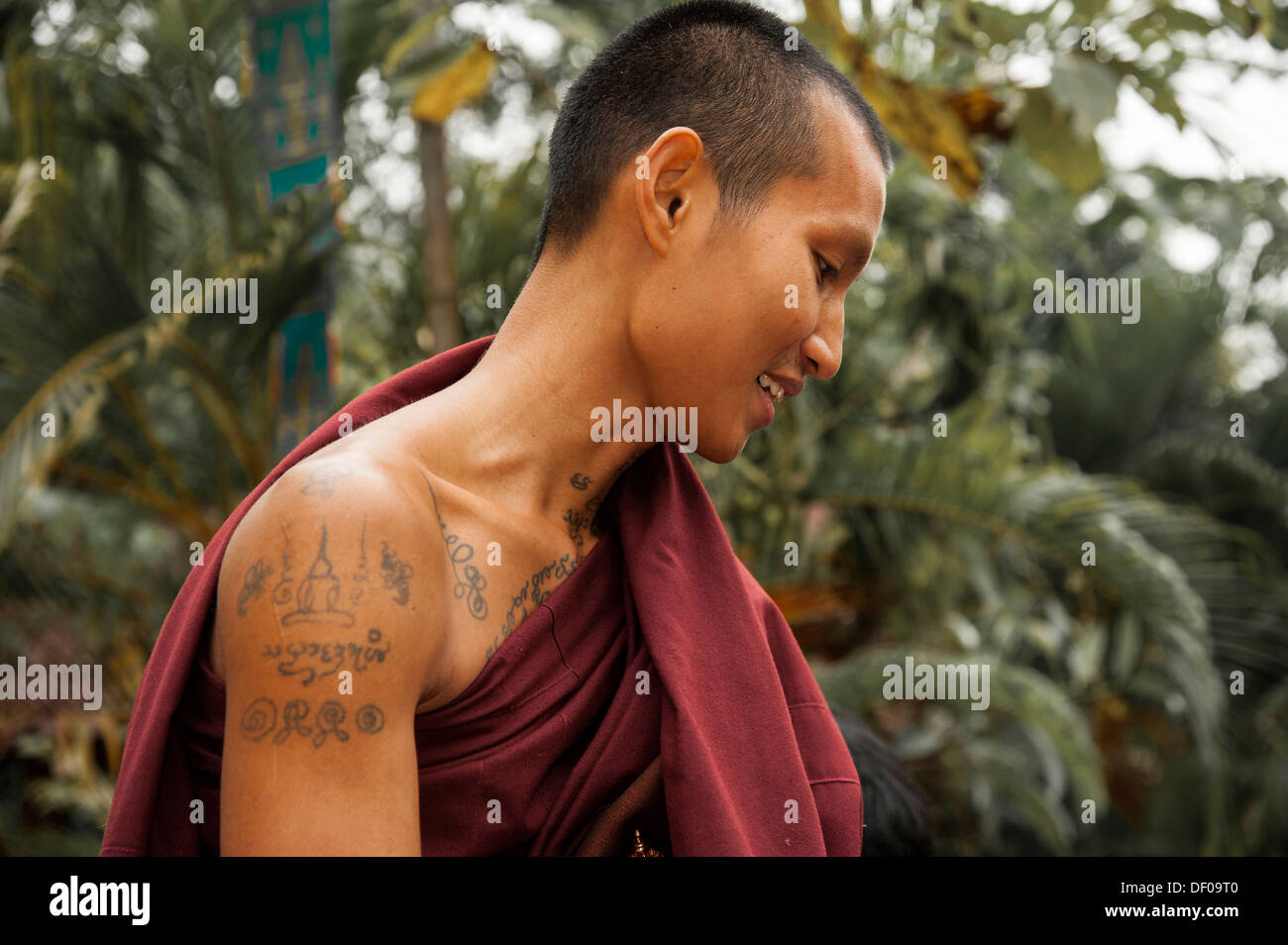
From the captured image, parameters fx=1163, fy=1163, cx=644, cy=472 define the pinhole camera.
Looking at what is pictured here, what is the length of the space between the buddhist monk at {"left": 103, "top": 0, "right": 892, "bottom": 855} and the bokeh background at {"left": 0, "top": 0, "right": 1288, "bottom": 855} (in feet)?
3.69

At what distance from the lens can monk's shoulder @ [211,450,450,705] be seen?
1155mm

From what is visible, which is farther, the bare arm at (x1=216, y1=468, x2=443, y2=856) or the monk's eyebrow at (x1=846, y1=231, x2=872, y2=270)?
the monk's eyebrow at (x1=846, y1=231, x2=872, y2=270)

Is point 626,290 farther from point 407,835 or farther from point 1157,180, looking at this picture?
point 1157,180

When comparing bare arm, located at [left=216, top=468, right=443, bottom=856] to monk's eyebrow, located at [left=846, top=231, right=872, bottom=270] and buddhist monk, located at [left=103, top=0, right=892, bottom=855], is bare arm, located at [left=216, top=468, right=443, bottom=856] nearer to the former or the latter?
buddhist monk, located at [left=103, top=0, right=892, bottom=855]

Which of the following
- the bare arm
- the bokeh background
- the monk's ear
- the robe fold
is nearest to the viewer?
the bare arm

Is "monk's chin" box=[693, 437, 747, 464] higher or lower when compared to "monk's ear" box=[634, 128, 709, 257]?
lower

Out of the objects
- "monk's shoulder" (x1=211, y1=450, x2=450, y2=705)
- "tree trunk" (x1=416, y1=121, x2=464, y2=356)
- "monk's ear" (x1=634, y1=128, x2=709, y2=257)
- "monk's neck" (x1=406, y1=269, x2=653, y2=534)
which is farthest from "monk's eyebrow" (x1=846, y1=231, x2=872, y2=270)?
"tree trunk" (x1=416, y1=121, x2=464, y2=356)

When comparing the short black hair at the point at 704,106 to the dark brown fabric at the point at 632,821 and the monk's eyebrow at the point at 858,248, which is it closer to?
the monk's eyebrow at the point at 858,248

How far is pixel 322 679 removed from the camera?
44.9 inches

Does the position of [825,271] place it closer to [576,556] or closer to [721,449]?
[721,449]

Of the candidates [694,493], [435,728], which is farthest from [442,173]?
[435,728]

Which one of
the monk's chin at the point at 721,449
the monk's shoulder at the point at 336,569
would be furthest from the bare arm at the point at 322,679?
the monk's chin at the point at 721,449

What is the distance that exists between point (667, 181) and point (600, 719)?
0.68 meters

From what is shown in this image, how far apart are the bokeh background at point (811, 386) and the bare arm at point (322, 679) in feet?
5.73
